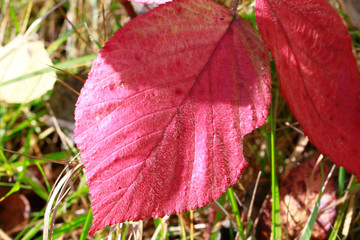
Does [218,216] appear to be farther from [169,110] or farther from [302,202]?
[169,110]

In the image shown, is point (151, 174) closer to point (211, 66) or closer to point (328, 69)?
point (211, 66)

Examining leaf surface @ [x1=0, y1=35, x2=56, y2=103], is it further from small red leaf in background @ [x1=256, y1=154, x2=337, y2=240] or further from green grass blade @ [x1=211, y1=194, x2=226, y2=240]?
small red leaf in background @ [x1=256, y1=154, x2=337, y2=240]

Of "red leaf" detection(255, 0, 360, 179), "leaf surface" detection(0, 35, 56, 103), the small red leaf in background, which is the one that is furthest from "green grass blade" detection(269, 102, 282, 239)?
"leaf surface" detection(0, 35, 56, 103)

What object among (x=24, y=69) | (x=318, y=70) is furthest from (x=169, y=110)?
(x=24, y=69)

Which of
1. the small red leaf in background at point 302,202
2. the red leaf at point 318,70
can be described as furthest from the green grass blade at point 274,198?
the red leaf at point 318,70

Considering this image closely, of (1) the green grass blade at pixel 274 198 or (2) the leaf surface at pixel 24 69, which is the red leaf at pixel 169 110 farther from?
(2) the leaf surface at pixel 24 69

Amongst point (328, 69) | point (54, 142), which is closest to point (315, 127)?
point (328, 69)
